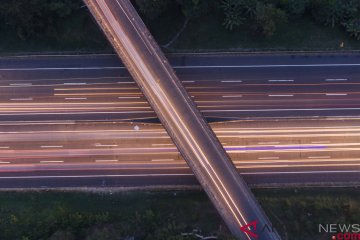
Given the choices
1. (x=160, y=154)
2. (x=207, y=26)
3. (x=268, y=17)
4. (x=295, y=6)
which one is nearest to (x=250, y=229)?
(x=160, y=154)

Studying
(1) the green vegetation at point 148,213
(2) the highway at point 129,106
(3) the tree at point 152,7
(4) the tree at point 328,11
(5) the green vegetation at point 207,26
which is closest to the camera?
(1) the green vegetation at point 148,213

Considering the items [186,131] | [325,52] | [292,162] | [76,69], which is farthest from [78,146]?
[325,52]

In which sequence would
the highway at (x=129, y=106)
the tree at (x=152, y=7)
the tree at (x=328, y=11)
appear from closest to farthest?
the tree at (x=152, y=7), the highway at (x=129, y=106), the tree at (x=328, y=11)

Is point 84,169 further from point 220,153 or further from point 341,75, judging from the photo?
point 341,75

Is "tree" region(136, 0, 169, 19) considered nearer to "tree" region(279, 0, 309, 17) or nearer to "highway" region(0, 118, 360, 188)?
"highway" region(0, 118, 360, 188)

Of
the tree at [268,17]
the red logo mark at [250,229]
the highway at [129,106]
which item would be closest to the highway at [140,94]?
the highway at [129,106]

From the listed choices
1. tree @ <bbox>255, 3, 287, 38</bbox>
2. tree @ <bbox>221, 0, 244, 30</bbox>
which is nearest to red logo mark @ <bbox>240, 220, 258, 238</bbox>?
tree @ <bbox>255, 3, 287, 38</bbox>

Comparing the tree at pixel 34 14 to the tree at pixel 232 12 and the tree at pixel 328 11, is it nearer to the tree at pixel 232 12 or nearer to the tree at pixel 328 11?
the tree at pixel 232 12
